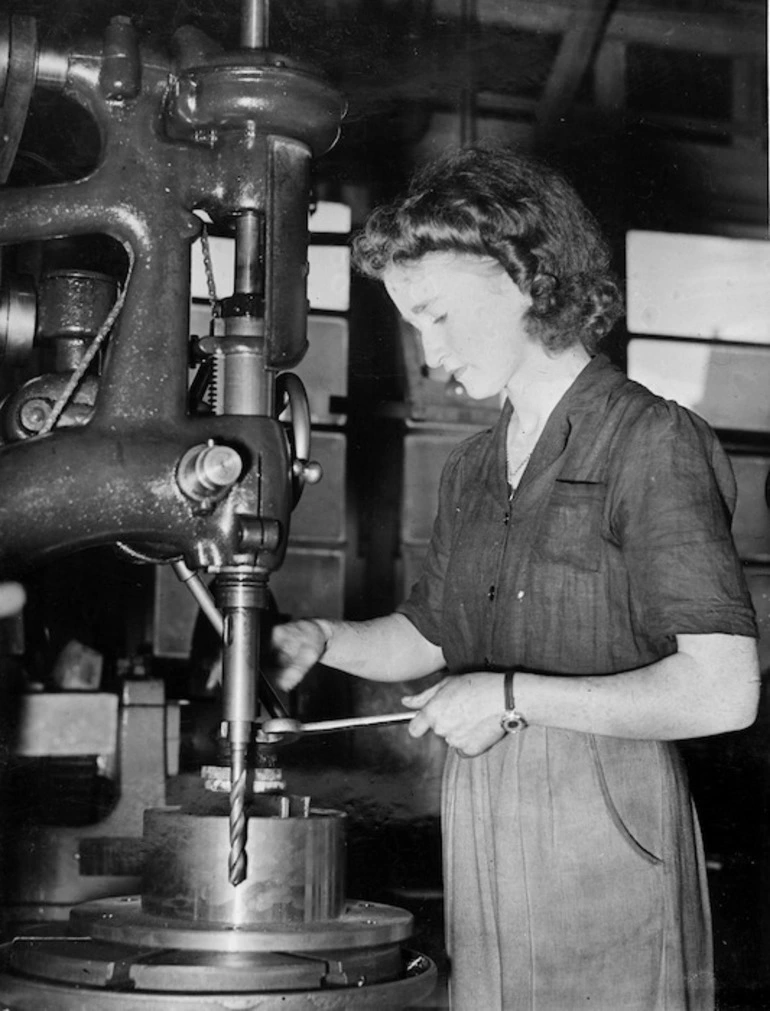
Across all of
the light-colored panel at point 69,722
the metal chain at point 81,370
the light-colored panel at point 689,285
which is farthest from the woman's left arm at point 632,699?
the light-colored panel at point 689,285

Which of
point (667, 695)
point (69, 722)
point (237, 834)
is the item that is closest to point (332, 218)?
point (69, 722)

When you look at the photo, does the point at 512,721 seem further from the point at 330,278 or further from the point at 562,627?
the point at 330,278

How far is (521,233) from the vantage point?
5.31ft

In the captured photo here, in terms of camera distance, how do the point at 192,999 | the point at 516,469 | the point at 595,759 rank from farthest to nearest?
the point at 516,469 → the point at 595,759 → the point at 192,999

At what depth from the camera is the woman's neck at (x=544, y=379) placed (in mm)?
1639

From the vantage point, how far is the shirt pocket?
1497 mm

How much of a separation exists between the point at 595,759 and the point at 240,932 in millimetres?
551

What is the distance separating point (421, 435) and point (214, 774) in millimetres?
2457

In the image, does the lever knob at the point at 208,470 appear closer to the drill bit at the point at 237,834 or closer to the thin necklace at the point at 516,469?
the drill bit at the point at 237,834

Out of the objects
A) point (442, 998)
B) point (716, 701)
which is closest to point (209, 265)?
point (716, 701)

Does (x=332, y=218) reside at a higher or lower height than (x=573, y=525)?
higher

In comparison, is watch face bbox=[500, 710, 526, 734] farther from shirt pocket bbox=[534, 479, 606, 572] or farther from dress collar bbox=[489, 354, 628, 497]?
dress collar bbox=[489, 354, 628, 497]

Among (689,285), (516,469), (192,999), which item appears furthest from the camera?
(689,285)

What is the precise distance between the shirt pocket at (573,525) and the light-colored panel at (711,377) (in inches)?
78.3
